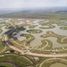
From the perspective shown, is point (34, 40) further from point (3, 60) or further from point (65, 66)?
point (65, 66)

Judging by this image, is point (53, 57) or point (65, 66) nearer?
point (65, 66)

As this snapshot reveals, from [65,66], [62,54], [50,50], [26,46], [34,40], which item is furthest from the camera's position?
[34,40]

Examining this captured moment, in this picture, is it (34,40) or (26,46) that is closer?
(26,46)

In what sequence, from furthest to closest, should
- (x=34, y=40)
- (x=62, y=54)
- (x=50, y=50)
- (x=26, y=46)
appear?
1. (x=34, y=40)
2. (x=26, y=46)
3. (x=50, y=50)
4. (x=62, y=54)

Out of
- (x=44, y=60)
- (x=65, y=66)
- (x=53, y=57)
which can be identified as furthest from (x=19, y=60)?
(x=65, y=66)

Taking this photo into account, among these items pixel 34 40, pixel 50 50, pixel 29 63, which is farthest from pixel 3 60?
pixel 34 40

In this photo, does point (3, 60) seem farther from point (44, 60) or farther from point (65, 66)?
point (65, 66)

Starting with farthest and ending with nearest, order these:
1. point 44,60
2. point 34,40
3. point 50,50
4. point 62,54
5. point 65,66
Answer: point 34,40
point 50,50
point 62,54
point 44,60
point 65,66

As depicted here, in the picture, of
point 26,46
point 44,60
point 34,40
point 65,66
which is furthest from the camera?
point 34,40
